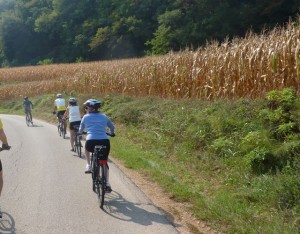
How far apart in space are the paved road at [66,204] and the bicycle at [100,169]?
258 mm

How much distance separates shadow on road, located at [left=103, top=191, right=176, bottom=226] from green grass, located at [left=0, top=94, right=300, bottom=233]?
706mm

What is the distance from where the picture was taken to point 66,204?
26.6 feet

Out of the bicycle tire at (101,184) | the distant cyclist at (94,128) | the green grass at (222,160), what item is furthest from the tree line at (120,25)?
the bicycle tire at (101,184)

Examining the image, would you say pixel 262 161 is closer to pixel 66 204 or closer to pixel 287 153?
pixel 287 153

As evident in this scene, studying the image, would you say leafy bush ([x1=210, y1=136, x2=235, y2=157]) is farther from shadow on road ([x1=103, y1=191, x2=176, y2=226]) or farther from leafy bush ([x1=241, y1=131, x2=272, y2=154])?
shadow on road ([x1=103, y1=191, x2=176, y2=226])

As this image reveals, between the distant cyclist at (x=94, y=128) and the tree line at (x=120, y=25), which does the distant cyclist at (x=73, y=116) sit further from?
the distant cyclist at (x=94, y=128)

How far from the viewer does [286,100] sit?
10242mm

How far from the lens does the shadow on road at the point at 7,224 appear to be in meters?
6.76

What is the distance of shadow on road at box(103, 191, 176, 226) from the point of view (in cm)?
725

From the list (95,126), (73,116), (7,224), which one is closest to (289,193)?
(95,126)

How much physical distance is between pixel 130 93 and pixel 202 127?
11632 millimetres

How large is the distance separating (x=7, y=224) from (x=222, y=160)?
16.8 feet

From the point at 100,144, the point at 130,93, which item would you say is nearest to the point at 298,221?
the point at 100,144

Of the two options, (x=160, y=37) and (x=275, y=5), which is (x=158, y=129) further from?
(x=160, y=37)
